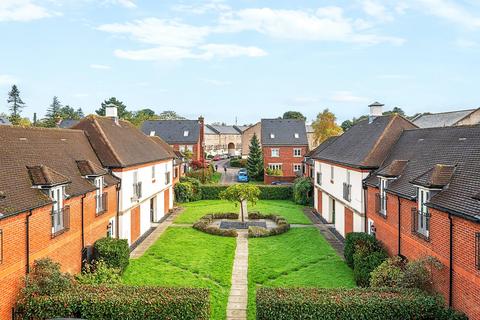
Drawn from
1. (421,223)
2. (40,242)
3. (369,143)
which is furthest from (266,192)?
(40,242)

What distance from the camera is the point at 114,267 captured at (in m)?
16.8

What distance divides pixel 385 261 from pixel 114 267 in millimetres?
11218

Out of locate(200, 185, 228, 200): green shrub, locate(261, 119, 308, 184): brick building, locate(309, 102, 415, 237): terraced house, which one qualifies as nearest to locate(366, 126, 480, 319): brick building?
locate(309, 102, 415, 237): terraced house

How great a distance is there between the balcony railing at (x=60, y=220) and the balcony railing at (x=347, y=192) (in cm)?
1548

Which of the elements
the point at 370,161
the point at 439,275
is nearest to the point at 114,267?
the point at 439,275

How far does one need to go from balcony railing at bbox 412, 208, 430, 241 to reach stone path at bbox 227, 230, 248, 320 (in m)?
6.80

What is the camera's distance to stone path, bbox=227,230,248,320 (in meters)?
13.6

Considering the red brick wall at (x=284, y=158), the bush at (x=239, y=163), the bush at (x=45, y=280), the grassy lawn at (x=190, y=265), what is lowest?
the grassy lawn at (x=190, y=265)

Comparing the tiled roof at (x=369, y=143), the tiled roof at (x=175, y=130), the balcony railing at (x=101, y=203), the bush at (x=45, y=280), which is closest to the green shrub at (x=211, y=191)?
the tiled roof at (x=369, y=143)

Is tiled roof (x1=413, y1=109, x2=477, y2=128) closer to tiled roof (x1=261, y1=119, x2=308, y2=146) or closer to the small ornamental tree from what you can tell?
tiled roof (x1=261, y1=119, x2=308, y2=146)

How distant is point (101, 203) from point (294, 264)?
9935mm

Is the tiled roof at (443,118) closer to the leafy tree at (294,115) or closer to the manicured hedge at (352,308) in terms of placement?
the manicured hedge at (352,308)

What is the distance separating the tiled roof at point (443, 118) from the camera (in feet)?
160

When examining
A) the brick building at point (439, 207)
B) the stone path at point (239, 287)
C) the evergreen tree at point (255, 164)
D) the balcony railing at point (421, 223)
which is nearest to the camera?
the brick building at point (439, 207)
